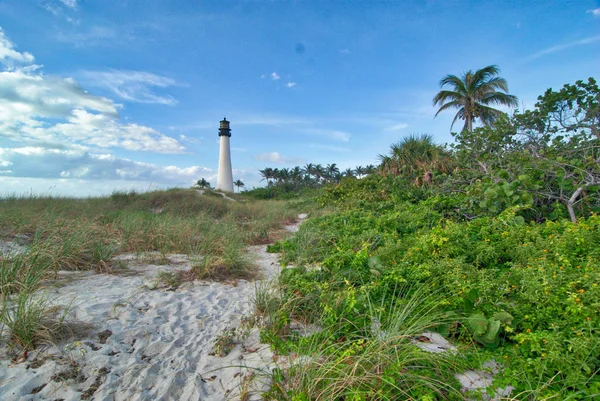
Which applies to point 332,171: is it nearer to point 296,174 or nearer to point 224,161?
point 296,174

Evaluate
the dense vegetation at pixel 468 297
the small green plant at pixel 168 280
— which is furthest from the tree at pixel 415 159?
the small green plant at pixel 168 280

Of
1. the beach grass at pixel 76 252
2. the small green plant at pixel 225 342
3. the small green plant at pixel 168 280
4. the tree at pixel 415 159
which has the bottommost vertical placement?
the small green plant at pixel 225 342

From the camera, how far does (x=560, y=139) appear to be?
6895 millimetres

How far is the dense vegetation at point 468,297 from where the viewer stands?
2.04m

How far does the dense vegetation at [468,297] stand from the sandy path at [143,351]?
1.58ft

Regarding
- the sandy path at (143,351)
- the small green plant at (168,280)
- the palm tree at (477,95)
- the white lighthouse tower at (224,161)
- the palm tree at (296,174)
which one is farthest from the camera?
the palm tree at (296,174)

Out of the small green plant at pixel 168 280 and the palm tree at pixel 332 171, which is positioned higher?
the palm tree at pixel 332 171

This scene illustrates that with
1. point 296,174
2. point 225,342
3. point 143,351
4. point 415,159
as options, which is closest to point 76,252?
point 143,351

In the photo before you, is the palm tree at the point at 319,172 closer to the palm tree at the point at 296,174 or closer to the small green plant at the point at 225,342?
the palm tree at the point at 296,174

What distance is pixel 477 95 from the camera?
70.3 ft

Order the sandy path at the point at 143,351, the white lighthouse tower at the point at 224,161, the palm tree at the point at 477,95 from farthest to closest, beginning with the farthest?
the white lighthouse tower at the point at 224,161 → the palm tree at the point at 477,95 → the sandy path at the point at 143,351

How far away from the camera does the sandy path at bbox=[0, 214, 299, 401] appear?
229 cm

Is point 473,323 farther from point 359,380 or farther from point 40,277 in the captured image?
point 40,277

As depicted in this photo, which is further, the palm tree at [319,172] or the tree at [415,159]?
the palm tree at [319,172]
